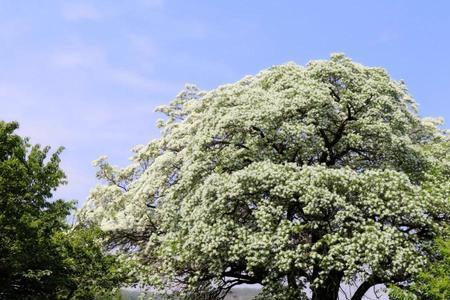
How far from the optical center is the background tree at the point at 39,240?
77.7 ft

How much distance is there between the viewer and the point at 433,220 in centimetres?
2195

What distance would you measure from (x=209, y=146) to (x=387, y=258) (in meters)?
9.02

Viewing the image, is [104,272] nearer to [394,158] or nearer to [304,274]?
[304,274]

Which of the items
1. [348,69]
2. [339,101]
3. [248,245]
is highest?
[348,69]

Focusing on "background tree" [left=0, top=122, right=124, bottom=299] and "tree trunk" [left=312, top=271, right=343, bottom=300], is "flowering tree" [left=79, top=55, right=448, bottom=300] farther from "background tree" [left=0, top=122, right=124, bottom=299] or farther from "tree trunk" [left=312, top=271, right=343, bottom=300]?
"background tree" [left=0, top=122, right=124, bottom=299]

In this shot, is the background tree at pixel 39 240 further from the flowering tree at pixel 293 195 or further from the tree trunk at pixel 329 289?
the tree trunk at pixel 329 289

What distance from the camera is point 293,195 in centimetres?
2161

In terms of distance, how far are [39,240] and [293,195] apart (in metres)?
11.5

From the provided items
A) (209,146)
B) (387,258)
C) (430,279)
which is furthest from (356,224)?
(209,146)

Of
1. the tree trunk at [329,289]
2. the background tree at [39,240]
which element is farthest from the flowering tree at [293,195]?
the background tree at [39,240]

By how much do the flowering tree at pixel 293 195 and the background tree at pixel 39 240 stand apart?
78.1 inches

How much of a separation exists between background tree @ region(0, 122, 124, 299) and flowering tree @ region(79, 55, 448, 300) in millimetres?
1983

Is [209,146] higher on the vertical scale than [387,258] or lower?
higher

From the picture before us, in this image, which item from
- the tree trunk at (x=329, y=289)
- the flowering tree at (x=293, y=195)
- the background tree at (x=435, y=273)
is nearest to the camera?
the background tree at (x=435, y=273)
